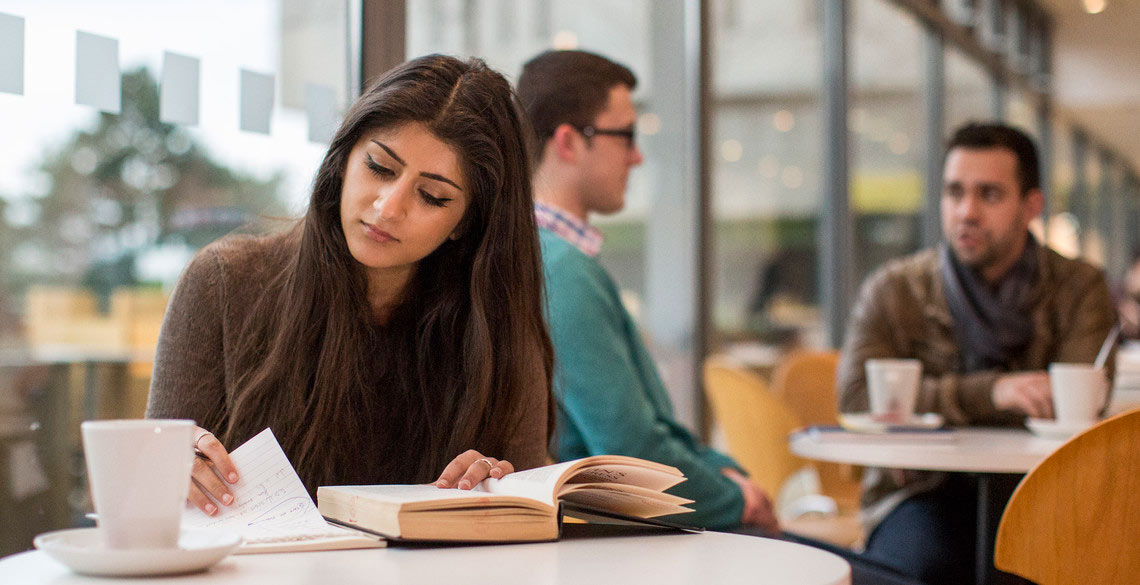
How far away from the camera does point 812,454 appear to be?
2.13 metres

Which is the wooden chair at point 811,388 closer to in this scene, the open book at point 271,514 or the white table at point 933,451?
the white table at point 933,451

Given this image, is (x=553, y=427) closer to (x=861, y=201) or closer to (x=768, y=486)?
(x=768, y=486)

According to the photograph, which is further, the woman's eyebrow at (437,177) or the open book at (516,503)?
the woman's eyebrow at (437,177)

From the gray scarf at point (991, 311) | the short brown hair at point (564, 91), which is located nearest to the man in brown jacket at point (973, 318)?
the gray scarf at point (991, 311)

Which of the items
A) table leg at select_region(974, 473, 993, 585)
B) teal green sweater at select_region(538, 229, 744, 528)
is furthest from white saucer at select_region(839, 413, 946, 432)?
teal green sweater at select_region(538, 229, 744, 528)

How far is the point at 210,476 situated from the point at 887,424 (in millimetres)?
1503

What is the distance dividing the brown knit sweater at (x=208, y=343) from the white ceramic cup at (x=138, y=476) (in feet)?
1.99

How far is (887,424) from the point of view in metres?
2.24

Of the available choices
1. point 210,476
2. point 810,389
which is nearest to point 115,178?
point 210,476

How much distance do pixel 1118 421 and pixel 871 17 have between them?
4.26 metres

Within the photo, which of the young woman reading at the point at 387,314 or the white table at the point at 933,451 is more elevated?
the young woman reading at the point at 387,314

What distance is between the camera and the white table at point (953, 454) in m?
1.89

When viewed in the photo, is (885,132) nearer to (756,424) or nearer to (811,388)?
(811,388)

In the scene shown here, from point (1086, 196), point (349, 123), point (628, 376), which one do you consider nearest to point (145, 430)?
point (349, 123)
